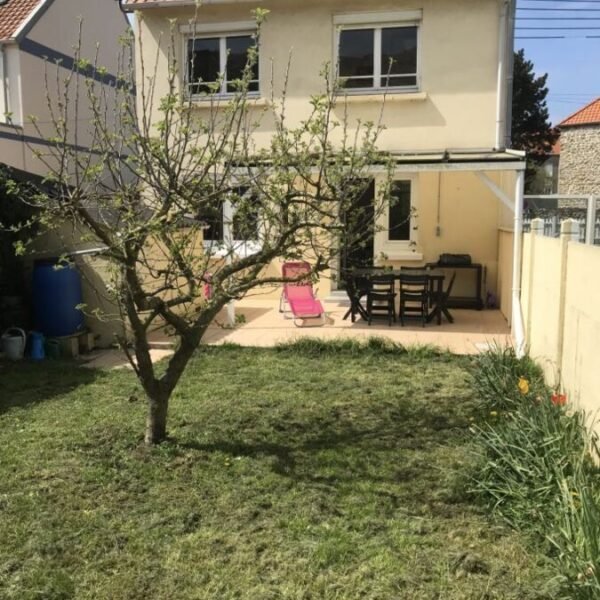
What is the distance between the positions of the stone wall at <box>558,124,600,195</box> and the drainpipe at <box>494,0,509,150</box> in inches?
1147

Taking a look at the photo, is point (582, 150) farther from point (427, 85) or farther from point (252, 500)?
point (252, 500)

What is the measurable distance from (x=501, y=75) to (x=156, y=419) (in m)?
9.31

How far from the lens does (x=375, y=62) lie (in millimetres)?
12047

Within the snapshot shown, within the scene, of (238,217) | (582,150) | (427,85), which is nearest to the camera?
(238,217)

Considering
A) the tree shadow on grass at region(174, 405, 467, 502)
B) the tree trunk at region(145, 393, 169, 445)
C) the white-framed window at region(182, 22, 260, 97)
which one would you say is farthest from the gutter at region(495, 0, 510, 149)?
the tree trunk at region(145, 393, 169, 445)

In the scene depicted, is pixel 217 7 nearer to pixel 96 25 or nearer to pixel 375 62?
pixel 375 62

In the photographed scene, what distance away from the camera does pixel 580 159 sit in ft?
126

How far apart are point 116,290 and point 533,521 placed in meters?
3.22

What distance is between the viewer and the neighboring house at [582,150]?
36906 mm

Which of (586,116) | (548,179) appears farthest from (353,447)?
(548,179)

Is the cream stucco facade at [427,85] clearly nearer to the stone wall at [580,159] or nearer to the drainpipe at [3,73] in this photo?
the drainpipe at [3,73]

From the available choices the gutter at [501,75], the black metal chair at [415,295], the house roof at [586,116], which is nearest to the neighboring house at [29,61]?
the gutter at [501,75]

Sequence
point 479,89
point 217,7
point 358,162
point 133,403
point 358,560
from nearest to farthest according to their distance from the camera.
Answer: point 358,560
point 358,162
point 133,403
point 479,89
point 217,7

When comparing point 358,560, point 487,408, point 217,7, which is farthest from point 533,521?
point 217,7
